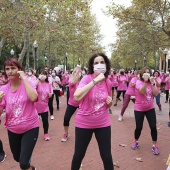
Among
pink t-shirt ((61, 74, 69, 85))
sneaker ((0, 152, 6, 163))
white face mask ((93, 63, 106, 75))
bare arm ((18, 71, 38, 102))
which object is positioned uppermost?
white face mask ((93, 63, 106, 75))

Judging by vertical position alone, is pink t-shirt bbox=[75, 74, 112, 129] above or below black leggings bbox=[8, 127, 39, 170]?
above

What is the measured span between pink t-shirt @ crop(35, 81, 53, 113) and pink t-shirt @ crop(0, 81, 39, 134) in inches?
97.9

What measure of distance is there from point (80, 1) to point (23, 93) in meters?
14.5

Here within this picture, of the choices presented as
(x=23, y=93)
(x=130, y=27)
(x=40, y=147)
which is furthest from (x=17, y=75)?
(x=130, y=27)

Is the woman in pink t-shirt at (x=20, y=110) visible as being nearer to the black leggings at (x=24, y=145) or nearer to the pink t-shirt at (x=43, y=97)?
the black leggings at (x=24, y=145)

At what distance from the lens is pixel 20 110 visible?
2.95 metres

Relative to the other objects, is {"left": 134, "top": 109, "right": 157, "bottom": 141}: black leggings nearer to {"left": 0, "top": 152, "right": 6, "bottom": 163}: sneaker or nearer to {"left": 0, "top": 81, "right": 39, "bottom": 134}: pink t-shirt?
{"left": 0, "top": 81, "right": 39, "bottom": 134}: pink t-shirt

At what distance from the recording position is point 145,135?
6.19m

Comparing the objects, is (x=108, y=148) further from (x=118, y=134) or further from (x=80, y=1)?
(x=80, y=1)

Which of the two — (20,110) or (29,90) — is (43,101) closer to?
(20,110)

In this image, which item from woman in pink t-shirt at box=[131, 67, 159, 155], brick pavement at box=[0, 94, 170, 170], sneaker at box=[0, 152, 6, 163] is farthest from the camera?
woman in pink t-shirt at box=[131, 67, 159, 155]

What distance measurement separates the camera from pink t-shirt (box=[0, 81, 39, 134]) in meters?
2.94

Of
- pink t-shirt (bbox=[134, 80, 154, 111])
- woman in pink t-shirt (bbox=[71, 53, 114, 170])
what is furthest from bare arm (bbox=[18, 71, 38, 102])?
pink t-shirt (bbox=[134, 80, 154, 111])

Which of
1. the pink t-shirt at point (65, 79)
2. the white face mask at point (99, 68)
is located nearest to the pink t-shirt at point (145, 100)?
the white face mask at point (99, 68)
